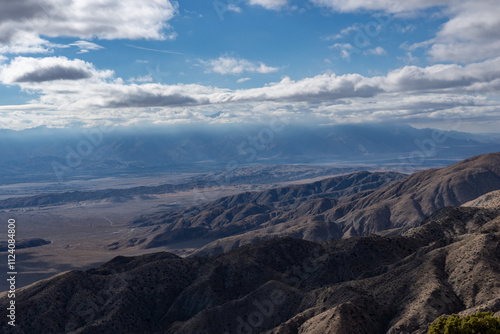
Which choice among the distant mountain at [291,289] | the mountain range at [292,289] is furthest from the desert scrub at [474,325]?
the distant mountain at [291,289]

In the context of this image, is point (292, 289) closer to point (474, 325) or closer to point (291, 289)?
point (291, 289)

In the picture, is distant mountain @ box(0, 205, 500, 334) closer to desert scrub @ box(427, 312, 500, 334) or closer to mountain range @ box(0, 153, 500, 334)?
mountain range @ box(0, 153, 500, 334)

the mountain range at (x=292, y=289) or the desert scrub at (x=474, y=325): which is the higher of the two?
the desert scrub at (x=474, y=325)

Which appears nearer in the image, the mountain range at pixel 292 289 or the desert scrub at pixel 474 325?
the desert scrub at pixel 474 325

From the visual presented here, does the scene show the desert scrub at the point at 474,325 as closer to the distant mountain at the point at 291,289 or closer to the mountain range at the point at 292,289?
the mountain range at the point at 292,289

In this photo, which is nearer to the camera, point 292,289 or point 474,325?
point 474,325

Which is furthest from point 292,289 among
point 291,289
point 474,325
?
point 474,325

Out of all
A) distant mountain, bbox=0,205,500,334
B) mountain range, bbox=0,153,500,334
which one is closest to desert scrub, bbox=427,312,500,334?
mountain range, bbox=0,153,500,334

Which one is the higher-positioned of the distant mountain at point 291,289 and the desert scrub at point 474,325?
the desert scrub at point 474,325
